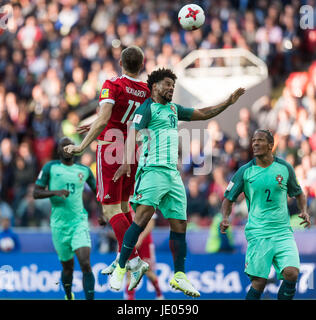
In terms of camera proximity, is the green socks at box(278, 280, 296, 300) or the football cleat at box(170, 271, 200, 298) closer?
the football cleat at box(170, 271, 200, 298)

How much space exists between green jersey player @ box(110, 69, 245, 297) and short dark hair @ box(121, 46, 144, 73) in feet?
1.44

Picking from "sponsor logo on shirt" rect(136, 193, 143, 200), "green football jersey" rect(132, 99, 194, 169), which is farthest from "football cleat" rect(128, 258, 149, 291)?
"green football jersey" rect(132, 99, 194, 169)

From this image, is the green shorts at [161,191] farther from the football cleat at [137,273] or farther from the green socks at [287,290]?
the green socks at [287,290]

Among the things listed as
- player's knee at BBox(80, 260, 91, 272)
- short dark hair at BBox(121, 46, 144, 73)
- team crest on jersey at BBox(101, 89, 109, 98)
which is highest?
short dark hair at BBox(121, 46, 144, 73)

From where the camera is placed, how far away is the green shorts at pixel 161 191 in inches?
347

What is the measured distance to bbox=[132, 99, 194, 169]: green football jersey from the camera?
8.86 meters

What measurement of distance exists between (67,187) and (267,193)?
383 cm

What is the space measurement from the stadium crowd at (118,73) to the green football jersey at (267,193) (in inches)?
248

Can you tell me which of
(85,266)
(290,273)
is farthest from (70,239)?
(290,273)

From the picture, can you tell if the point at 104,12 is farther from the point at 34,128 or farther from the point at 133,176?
the point at 133,176

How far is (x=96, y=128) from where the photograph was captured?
29.2 feet

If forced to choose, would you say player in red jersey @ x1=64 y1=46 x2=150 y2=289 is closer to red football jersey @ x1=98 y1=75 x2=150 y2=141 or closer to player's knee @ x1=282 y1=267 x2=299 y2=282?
red football jersey @ x1=98 y1=75 x2=150 y2=141

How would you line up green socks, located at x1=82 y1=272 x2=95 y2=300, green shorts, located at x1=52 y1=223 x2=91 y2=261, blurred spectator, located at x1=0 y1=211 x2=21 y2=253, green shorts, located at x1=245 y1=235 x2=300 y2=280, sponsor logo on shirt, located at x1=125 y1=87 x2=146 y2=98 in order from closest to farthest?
sponsor logo on shirt, located at x1=125 y1=87 x2=146 y2=98
green shorts, located at x1=245 y1=235 x2=300 y2=280
green socks, located at x1=82 y1=272 x2=95 y2=300
green shorts, located at x1=52 y1=223 x2=91 y2=261
blurred spectator, located at x1=0 y1=211 x2=21 y2=253
